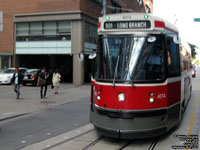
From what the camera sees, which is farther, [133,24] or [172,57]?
[172,57]

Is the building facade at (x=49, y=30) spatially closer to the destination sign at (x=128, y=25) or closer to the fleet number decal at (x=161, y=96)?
the destination sign at (x=128, y=25)

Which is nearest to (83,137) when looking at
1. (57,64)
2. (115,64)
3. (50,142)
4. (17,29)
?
(50,142)

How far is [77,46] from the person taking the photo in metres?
26.7

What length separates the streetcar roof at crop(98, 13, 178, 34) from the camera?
21.7 feet

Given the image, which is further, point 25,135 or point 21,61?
point 21,61

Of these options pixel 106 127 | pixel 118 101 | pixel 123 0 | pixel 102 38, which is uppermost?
pixel 123 0

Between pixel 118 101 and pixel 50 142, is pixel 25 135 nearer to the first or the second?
pixel 50 142

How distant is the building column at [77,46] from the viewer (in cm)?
2659

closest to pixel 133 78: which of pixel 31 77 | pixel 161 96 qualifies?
pixel 161 96

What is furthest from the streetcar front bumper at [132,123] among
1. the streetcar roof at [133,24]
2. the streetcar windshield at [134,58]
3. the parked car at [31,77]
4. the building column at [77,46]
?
the building column at [77,46]

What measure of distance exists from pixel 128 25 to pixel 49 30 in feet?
73.3

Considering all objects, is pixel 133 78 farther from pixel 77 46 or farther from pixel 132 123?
pixel 77 46

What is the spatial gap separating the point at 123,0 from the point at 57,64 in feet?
51.7

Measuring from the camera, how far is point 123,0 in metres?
42.0
